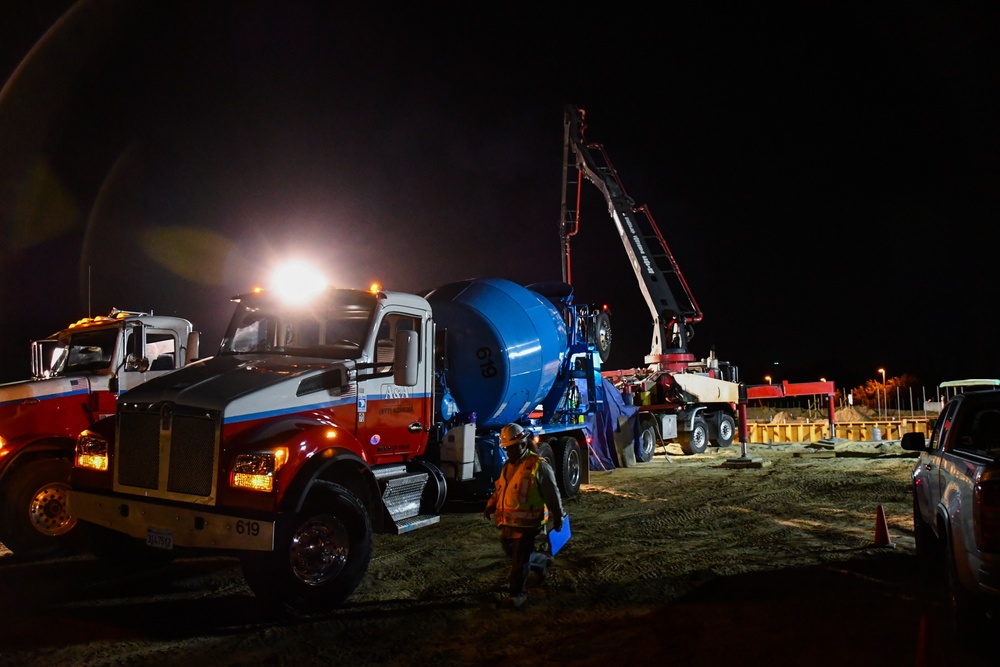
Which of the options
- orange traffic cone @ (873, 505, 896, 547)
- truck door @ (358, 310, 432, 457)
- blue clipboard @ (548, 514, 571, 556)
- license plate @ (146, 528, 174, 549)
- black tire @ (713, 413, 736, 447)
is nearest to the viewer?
license plate @ (146, 528, 174, 549)

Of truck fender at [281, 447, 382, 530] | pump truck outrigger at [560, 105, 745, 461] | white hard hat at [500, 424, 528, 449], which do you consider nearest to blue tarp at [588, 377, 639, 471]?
pump truck outrigger at [560, 105, 745, 461]

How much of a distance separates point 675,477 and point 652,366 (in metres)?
9.64

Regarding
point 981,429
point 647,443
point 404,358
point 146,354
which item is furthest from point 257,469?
point 647,443

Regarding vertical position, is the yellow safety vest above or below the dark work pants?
above

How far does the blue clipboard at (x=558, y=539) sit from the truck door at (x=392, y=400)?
1.84m

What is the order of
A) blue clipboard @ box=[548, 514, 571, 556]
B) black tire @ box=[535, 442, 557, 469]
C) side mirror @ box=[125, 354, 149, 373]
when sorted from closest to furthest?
blue clipboard @ box=[548, 514, 571, 556]
side mirror @ box=[125, 354, 149, 373]
black tire @ box=[535, 442, 557, 469]

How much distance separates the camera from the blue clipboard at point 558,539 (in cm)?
782

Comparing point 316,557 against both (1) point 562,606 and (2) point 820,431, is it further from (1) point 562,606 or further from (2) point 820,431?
(2) point 820,431

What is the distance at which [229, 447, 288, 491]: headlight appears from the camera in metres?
5.89

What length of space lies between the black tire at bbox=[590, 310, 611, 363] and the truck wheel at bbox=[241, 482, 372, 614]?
7.93 meters

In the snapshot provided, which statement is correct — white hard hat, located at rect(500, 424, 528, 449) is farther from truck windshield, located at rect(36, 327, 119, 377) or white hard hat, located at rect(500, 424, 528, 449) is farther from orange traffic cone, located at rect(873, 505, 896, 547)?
truck windshield, located at rect(36, 327, 119, 377)

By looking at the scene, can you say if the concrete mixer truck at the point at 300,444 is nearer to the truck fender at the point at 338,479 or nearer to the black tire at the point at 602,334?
the truck fender at the point at 338,479

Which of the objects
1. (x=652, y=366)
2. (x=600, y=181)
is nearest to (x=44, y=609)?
(x=652, y=366)

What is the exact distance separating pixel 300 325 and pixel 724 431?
1865 centimetres
